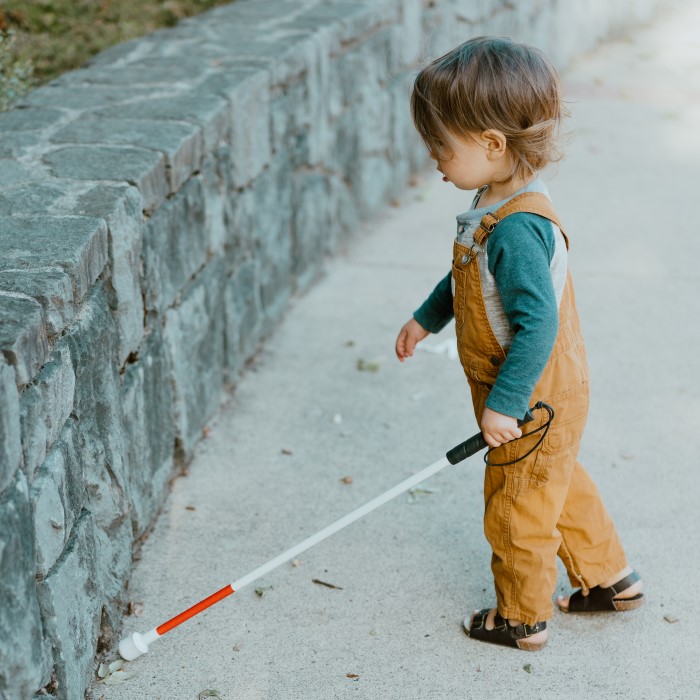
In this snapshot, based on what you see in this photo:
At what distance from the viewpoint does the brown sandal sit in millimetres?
2631

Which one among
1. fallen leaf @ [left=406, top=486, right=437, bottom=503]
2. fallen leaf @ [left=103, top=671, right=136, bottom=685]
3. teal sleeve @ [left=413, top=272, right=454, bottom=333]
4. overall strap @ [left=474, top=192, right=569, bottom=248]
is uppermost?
overall strap @ [left=474, top=192, right=569, bottom=248]

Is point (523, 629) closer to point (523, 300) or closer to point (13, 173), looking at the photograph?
point (523, 300)

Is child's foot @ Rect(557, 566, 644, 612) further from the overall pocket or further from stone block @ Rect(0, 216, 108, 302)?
stone block @ Rect(0, 216, 108, 302)

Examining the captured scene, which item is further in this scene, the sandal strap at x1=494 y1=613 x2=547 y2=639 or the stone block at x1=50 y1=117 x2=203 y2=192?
the stone block at x1=50 y1=117 x2=203 y2=192

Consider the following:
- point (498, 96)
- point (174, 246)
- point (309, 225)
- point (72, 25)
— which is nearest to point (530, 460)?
point (498, 96)

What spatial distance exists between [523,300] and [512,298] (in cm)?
3

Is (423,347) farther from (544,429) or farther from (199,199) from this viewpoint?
(544,429)

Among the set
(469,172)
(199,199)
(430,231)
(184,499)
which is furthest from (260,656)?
(430,231)

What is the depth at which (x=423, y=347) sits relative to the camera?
419cm

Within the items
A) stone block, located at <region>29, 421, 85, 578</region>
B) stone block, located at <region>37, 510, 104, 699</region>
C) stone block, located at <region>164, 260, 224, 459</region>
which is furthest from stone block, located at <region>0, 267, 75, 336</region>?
stone block, located at <region>164, 260, 224, 459</region>

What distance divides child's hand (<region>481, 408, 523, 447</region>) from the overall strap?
0.36m

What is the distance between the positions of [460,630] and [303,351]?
1.77m

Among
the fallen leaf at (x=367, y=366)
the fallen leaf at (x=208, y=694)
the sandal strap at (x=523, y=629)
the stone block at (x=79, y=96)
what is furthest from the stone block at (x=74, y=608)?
the fallen leaf at (x=367, y=366)

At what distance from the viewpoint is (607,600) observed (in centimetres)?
263
